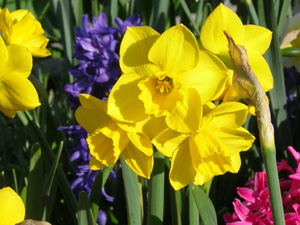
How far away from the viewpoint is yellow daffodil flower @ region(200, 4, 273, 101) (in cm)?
78

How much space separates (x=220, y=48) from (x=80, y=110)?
0.25 meters

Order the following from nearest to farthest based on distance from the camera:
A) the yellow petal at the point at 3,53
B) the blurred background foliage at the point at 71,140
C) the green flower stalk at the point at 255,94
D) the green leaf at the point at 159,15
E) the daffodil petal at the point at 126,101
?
the green flower stalk at the point at 255,94, the daffodil petal at the point at 126,101, the yellow petal at the point at 3,53, the blurred background foliage at the point at 71,140, the green leaf at the point at 159,15

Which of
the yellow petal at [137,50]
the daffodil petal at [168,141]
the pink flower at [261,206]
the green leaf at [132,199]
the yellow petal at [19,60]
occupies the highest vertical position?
the yellow petal at [137,50]

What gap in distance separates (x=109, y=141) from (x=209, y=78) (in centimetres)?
19

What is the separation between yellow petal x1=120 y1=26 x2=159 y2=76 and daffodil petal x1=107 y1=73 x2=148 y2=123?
0.04 feet

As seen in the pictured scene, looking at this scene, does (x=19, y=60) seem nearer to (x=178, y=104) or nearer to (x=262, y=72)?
(x=178, y=104)

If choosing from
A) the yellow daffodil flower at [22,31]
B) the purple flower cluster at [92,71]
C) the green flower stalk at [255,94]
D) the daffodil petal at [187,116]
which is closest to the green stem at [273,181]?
the green flower stalk at [255,94]

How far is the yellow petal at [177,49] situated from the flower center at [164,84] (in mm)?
30

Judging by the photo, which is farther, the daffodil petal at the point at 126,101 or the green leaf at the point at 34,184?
the green leaf at the point at 34,184

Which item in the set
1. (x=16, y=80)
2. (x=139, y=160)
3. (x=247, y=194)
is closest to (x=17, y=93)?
(x=16, y=80)

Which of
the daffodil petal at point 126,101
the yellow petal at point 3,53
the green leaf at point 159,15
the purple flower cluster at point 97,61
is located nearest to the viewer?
the daffodil petal at point 126,101

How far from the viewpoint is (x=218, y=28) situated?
79 centimetres

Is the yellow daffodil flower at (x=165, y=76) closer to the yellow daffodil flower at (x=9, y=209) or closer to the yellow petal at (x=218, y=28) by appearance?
the yellow petal at (x=218, y=28)

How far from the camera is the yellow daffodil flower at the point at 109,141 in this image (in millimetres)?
773
